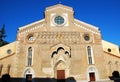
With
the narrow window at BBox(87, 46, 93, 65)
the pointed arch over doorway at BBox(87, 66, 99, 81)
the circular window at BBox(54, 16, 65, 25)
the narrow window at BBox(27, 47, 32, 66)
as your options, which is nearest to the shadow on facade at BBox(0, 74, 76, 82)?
the narrow window at BBox(27, 47, 32, 66)

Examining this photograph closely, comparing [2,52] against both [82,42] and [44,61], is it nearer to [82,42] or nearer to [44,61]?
[44,61]

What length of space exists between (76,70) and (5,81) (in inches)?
402

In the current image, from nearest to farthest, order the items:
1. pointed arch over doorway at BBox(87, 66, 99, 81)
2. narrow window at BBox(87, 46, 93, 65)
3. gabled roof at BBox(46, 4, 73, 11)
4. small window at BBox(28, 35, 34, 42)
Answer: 1. pointed arch over doorway at BBox(87, 66, 99, 81)
2. narrow window at BBox(87, 46, 93, 65)
3. small window at BBox(28, 35, 34, 42)
4. gabled roof at BBox(46, 4, 73, 11)

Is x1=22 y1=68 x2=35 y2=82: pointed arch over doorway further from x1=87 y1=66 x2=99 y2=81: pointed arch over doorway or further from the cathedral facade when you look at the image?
x1=87 y1=66 x2=99 y2=81: pointed arch over doorway

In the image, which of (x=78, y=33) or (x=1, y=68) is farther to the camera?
(x=78, y=33)

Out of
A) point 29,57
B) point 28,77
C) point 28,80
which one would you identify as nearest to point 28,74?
point 28,77

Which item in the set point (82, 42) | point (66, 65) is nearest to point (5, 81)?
point (66, 65)

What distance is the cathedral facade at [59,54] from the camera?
67.9 feet

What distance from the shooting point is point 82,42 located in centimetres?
2259

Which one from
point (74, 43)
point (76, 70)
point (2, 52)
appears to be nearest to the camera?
point (76, 70)

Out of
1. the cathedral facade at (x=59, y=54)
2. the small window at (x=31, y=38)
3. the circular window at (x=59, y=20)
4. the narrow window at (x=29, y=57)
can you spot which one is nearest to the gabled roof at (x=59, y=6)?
the cathedral facade at (x=59, y=54)

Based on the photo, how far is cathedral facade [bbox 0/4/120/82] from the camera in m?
20.7

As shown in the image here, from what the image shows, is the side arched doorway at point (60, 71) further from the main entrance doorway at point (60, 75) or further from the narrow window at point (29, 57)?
the narrow window at point (29, 57)

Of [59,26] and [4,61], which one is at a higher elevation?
[59,26]
